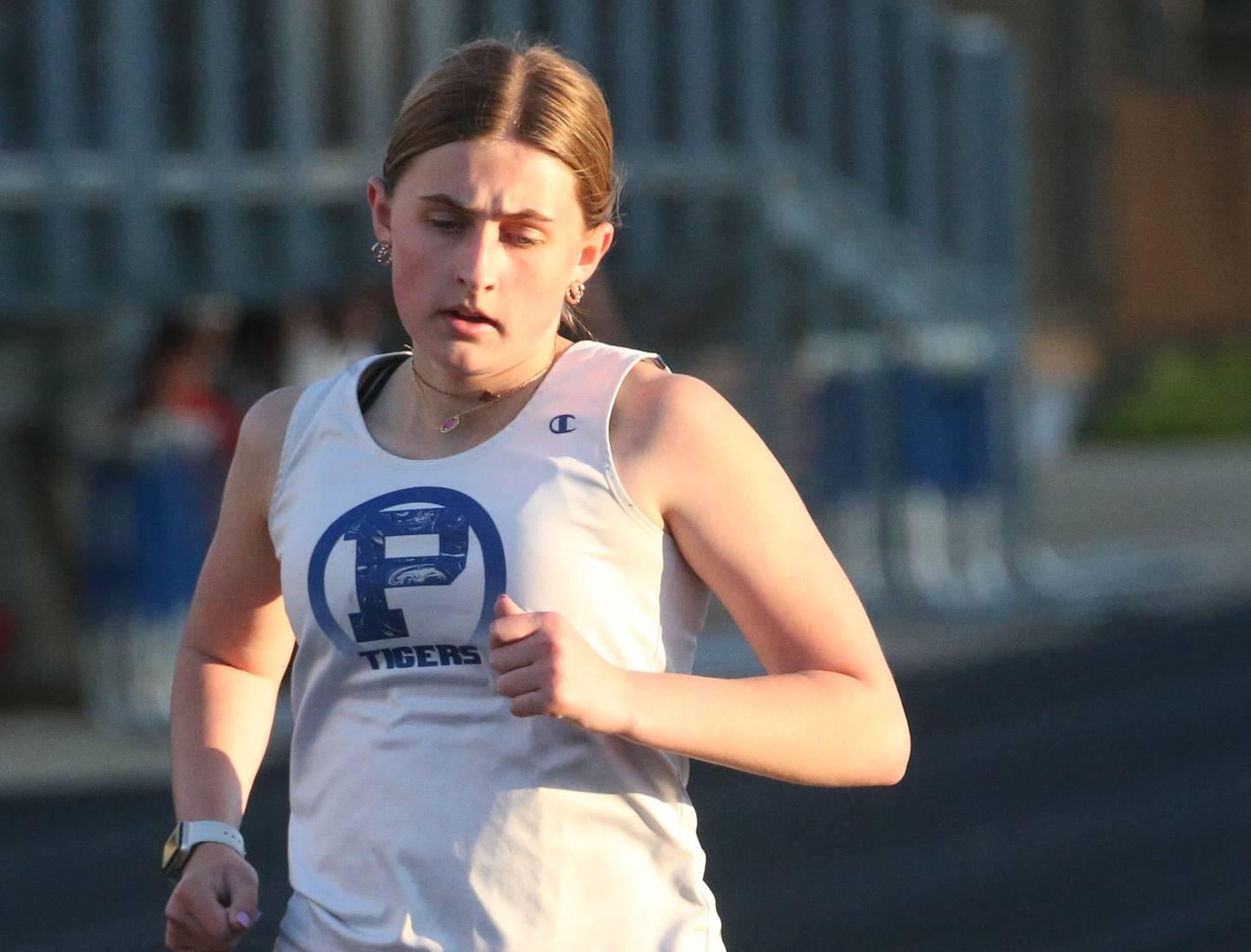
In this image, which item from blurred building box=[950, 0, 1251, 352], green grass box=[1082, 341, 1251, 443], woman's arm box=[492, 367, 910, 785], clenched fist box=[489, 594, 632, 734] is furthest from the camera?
green grass box=[1082, 341, 1251, 443]

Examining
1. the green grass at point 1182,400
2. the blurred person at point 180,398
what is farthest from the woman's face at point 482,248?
the green grass at point 1182,400

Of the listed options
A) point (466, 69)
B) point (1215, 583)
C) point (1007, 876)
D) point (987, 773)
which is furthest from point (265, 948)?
point (1215, 583)

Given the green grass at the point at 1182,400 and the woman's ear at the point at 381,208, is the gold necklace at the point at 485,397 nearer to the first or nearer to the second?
the woman's ear at the point at 381,208

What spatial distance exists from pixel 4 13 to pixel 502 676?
345 inches

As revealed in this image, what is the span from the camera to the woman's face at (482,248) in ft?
6.98

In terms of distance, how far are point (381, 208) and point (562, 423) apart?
0.30 m

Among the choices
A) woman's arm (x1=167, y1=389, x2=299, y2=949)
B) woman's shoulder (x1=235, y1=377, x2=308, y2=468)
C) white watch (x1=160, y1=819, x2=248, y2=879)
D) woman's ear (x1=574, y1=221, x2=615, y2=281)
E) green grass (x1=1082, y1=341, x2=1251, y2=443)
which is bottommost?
green grass (x1=1082, y1=341, x2=1251, y2=443)

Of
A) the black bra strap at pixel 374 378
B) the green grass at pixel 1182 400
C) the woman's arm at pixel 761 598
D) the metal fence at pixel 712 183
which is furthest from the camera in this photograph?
the green grass at pixel 1182 400

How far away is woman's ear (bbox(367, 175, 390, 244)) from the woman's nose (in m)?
0.15

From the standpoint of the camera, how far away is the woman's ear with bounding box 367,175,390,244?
226cm

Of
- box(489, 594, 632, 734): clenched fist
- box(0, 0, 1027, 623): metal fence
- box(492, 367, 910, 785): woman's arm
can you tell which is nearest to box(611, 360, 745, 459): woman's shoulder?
box(492, 367, 910, 785): woman's arm

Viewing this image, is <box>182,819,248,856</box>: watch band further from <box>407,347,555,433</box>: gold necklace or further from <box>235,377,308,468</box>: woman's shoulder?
<box>407,347,555,433</box>: gold necklace

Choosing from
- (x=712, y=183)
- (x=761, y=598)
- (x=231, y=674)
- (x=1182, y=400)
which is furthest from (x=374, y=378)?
(x=1182, y=400)

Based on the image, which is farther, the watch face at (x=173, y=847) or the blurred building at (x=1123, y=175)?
the blurred building at (x=1123, y=175)
